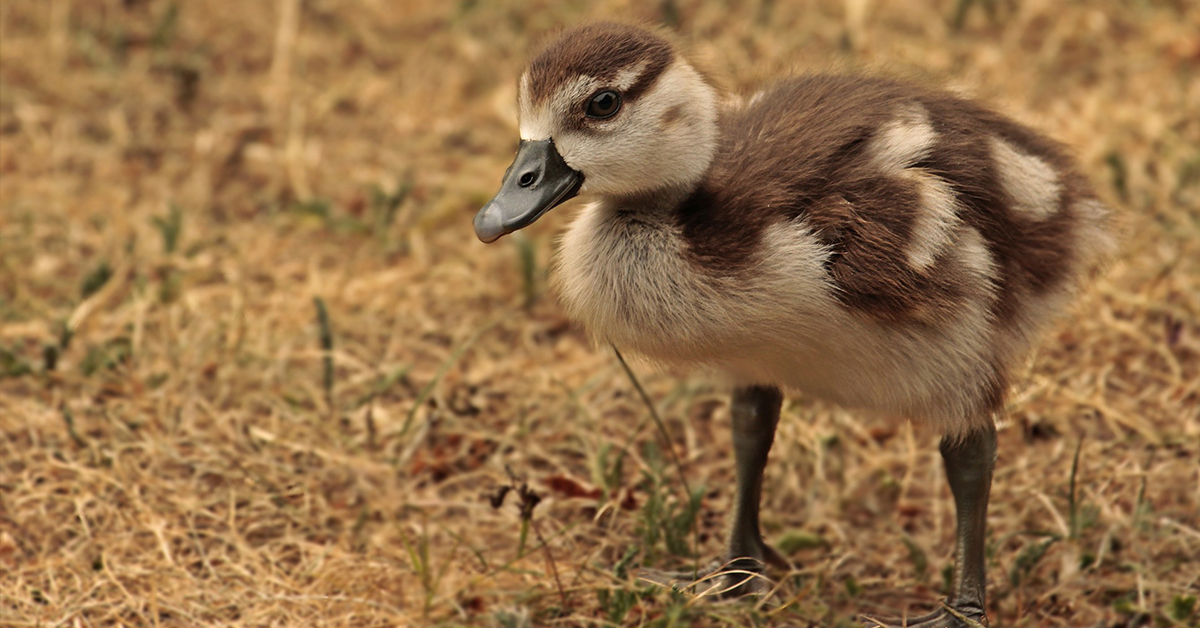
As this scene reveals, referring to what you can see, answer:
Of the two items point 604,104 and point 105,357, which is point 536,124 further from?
point 105,357

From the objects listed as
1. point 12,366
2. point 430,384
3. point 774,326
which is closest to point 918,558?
point 774,326

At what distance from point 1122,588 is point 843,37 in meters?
2.75

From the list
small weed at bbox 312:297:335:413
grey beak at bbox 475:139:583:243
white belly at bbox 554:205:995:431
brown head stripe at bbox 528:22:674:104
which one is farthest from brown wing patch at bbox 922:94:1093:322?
small weed at bbox 312:297:335:413

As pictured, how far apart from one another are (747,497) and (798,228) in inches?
30.8

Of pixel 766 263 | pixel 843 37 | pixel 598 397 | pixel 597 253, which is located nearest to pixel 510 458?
pixel 598 397

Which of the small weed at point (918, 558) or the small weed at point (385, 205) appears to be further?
the small weed at point (385, 205)

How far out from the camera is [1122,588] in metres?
2.99

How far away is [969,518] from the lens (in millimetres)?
2797

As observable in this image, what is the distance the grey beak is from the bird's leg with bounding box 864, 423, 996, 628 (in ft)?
3.13

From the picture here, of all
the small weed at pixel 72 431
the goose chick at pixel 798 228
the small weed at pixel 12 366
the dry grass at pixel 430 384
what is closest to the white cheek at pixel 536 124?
the goose chick at pixel 798 228

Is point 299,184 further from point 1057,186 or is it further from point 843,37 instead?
point 1057,186

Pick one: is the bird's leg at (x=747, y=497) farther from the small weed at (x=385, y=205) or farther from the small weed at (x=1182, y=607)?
the small weed at (x=385, y=205)

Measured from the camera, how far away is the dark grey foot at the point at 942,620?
279 centimetres

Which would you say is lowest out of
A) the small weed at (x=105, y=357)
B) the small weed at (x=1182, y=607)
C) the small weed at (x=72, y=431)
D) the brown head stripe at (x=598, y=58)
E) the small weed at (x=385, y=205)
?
the small weed at (x=72, y=431)
